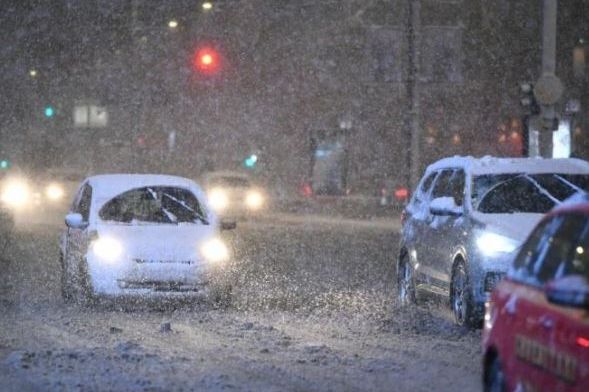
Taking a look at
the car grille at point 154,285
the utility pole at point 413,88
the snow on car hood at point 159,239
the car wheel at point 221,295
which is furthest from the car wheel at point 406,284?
the utility pole at point 413,88

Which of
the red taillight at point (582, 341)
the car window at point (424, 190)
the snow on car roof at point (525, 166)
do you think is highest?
the snow on car roof at point (525, 166)

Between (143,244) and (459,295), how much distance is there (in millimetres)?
3712

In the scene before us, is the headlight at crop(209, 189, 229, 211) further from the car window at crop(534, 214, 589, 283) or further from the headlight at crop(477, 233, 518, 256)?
the car window at crop(534, 214, 589, 283)

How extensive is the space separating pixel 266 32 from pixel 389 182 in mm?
11640

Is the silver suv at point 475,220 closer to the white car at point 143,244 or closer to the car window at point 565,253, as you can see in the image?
the white car at point 143,244

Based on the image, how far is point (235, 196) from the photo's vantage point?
37656mm

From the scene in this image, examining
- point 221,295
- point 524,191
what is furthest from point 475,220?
point 221,295

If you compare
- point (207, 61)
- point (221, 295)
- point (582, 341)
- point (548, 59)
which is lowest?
point (221, 295)

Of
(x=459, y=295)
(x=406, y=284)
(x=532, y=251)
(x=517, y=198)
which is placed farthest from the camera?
(x=406, y=284)

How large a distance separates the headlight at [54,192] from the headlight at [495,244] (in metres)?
32.5

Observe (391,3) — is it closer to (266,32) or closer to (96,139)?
(266,32)

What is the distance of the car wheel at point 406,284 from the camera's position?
15641 mm

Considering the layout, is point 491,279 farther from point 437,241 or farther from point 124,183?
point 124,183

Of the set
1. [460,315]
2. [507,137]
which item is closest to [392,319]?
[460,315]
